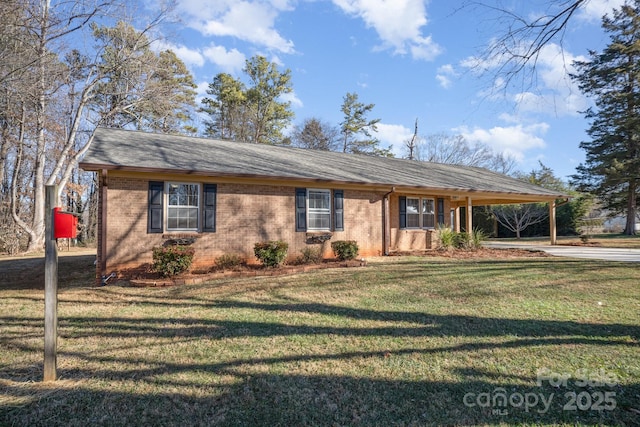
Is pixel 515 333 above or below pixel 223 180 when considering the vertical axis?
below

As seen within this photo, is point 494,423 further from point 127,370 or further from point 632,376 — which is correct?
point 127,370

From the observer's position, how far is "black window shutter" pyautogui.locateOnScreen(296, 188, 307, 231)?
10897 mm

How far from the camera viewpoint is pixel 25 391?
10.3 ft

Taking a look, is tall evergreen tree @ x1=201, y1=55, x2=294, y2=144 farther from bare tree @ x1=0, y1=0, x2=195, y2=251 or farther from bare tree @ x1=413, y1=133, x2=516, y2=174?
bare tree @ x1=413, y1=133, x2=516, y2=174

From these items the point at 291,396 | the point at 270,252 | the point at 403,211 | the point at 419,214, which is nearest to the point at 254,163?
the point at 270,252

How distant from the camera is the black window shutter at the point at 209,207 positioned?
9500 mm

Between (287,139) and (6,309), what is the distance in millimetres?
25870

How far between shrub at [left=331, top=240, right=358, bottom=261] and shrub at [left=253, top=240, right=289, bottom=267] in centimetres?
184

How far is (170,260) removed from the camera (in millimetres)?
7988

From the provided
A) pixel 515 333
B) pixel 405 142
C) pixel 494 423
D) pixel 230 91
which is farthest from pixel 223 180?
pixel 405 142

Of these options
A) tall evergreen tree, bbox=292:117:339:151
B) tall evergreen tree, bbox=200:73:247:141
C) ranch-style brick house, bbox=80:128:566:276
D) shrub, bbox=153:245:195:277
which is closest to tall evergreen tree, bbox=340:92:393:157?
tall evergreen tree, bbox=292:117:339:151

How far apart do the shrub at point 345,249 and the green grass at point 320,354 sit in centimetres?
350

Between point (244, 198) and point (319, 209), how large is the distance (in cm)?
257

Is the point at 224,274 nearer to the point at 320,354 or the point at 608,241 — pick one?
the point at 320,354
